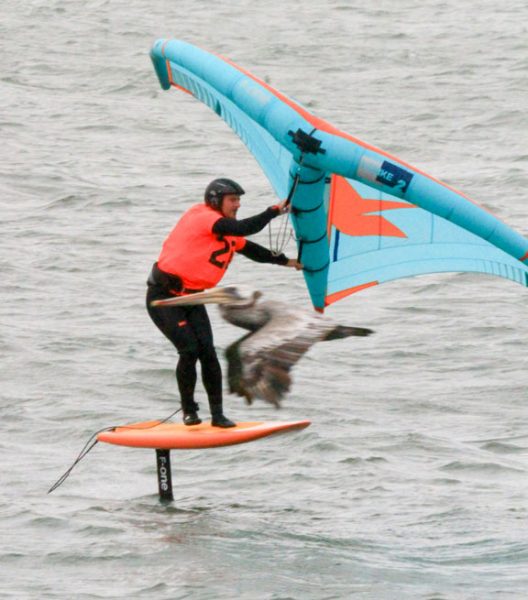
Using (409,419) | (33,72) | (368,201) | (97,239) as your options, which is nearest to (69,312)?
(97,239)

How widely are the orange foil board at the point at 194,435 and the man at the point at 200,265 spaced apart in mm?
152

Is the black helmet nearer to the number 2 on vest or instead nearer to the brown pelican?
the number 2 on vest

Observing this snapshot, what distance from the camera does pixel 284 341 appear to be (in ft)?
29.9

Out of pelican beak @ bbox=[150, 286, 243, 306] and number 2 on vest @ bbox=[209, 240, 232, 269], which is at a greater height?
number 2 on vest @ bbox=[209, 240, 232, 269]

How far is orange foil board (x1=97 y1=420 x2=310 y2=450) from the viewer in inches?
395

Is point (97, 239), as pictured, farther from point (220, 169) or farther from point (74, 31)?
point (74, 31)

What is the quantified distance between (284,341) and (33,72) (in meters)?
22.2

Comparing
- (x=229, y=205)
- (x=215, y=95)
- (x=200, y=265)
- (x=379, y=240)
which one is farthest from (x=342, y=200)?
(x=200, y=265)

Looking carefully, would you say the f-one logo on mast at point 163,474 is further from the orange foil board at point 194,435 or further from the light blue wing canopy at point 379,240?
the light blue wing canopy at point 379,240

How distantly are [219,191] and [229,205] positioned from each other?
12cm

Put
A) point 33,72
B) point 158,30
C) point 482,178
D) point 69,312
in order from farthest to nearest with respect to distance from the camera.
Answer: point 158,30 < point 33,72 < point 482,178 < point 69,312

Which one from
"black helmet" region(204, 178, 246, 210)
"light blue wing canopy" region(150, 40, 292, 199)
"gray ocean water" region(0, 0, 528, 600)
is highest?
"light blue wing canopy" region(150, 40, 292, 199)

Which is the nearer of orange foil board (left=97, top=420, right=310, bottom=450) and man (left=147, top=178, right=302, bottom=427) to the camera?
man (left=147, top=178, right=302, bottom=427)

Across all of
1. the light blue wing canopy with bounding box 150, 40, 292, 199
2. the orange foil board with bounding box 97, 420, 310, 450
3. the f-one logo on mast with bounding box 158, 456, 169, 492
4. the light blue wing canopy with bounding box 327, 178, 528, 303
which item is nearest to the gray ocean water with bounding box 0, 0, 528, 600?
the f-one logo on mast with bounding box 158, 456, 169, 492
